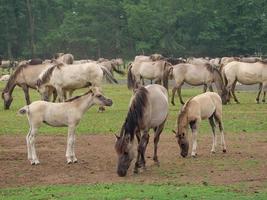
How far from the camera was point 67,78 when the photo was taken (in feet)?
78.7

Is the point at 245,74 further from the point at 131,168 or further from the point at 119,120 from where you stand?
the point at 131,168

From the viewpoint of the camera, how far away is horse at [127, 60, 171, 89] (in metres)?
31.5

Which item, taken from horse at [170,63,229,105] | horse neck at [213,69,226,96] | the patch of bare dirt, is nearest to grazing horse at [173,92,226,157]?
the patch of bare dirt

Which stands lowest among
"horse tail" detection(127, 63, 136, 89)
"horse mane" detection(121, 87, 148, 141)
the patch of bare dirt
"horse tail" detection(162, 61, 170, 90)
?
"horse tail" detection(127, 63, 136, 89)

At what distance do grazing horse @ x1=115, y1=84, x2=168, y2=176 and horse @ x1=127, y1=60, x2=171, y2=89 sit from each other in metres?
17.4

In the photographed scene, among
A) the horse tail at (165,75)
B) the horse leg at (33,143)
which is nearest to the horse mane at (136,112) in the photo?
the horse leg at (33,143)

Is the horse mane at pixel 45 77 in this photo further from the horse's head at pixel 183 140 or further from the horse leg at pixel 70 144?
the horse's head at pixel 183 140

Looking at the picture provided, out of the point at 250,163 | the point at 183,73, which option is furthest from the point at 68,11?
the point at 250,163

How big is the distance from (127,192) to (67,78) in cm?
1380

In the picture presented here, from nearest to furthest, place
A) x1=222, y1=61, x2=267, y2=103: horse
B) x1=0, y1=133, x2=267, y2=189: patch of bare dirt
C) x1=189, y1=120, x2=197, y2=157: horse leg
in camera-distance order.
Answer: x1=0, y1=133, x2=267, y2=189: patch of bare dirt → x1=189, y1=120, x2=197, y2=157: horse leg → x1=222, y1=61, x2=267, y2=103: horse

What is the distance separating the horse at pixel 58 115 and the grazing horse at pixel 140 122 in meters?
1.19

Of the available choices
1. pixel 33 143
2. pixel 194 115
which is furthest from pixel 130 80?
pixel 33 143

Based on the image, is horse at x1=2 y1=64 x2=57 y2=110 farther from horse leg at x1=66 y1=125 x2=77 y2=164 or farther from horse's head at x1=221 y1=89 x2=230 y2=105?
horse leg at x1=66 y1=125 x2=77 y2=164

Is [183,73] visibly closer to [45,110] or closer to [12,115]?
[12,115]
